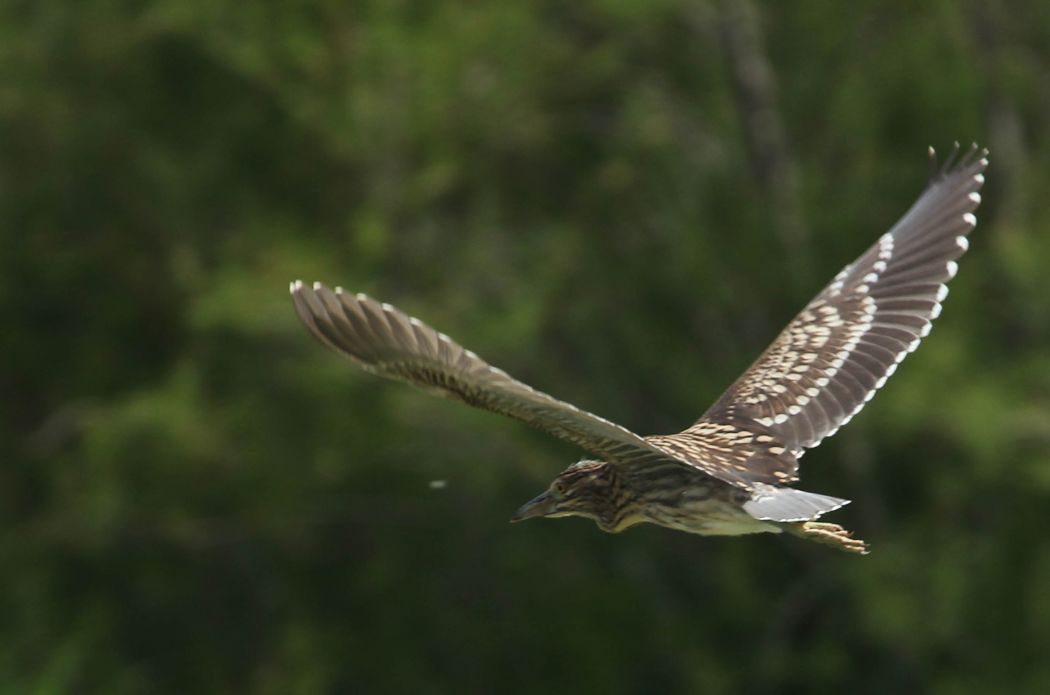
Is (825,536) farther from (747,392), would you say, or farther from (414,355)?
(414,355)

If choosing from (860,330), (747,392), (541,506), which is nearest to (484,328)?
(860,330)

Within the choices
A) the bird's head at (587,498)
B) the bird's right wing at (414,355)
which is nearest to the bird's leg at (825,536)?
the bird's head at (587,498)

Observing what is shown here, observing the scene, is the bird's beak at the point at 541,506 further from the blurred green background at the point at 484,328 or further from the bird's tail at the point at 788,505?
the blurred green background at the point at 484,328

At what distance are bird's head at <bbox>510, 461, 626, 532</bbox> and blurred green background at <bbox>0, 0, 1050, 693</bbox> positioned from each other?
683 cm

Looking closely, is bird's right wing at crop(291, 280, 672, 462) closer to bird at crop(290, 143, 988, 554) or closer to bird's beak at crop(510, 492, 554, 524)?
bird at crop(290, 143, 988, 554)

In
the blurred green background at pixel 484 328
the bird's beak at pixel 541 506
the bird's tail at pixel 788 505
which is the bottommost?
the bird's tail at pixel 788 505

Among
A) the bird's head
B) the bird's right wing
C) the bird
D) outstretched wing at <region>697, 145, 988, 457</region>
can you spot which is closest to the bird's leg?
the bird

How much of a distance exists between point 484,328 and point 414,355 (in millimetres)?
8591

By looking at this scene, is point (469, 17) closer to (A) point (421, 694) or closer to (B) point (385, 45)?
(B) point (385, 45)

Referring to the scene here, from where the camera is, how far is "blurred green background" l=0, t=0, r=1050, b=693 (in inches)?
602

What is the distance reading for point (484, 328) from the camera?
14.9 m

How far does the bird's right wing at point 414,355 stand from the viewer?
6.22 metres

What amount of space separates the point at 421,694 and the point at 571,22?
16.5ft

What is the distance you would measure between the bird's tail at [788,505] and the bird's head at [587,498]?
24.6 inches
